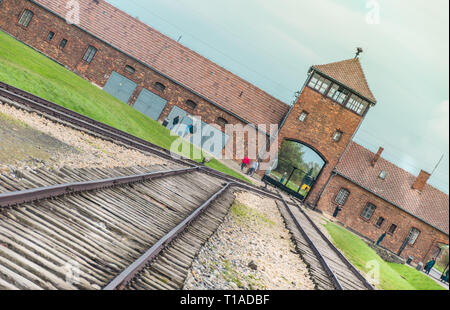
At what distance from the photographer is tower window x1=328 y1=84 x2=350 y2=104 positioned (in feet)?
102

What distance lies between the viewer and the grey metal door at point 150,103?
104 ft

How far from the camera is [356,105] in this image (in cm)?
3108

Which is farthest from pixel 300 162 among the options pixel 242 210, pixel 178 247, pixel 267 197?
pixel 178 247

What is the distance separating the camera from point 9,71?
15.5 metres

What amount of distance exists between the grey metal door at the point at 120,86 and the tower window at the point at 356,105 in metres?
18.1

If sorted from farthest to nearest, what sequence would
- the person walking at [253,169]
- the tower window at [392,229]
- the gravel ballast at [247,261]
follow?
the tower window at [392,229] < the person walking at [253,169] < the gravel ballast at [247,261]

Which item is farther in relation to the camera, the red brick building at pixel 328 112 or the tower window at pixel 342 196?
the tower window at pixel 342 196

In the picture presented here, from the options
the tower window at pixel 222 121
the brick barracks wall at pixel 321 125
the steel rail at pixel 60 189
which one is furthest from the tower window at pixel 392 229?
the steel rail at pixel 60 189

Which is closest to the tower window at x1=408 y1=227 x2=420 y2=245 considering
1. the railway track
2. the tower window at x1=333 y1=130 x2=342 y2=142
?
the tower window at x1=333 y1=130 x2=342 y2=142

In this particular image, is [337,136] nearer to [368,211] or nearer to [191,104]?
[368,211]

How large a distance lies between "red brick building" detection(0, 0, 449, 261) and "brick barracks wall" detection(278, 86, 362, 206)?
82 millimetres

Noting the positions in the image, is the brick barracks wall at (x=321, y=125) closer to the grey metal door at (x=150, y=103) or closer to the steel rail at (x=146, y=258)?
the grey metal door at (x=150, y=103)
